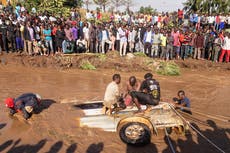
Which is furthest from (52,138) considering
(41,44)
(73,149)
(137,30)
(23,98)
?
(137,30)

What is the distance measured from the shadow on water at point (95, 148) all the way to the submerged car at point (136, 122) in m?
0.49

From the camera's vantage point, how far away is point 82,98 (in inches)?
421

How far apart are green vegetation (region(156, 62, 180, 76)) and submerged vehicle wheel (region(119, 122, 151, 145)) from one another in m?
7.50

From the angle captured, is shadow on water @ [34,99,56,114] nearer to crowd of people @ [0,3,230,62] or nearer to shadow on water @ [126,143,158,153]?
shadow on water @ [126,143,158,153]

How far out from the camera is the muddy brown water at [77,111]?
730 cm

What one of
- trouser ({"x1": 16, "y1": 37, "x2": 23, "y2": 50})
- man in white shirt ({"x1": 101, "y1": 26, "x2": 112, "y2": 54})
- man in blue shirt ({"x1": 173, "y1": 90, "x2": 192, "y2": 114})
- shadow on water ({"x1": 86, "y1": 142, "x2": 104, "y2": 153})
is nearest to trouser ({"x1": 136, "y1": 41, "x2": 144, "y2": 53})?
man in white shirt ({"x1": 101, "y1": 26, "x2": 112, "y2": 54})

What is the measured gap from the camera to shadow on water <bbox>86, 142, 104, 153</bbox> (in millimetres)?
7082

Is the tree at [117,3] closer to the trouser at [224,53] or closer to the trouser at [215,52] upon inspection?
the trouser at [215,52]

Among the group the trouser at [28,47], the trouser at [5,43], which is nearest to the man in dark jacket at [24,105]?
the trouser at [28,47]

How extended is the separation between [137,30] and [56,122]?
343 inches

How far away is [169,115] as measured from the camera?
24.7ft

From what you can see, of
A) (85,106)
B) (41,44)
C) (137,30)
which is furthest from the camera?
(137,30)

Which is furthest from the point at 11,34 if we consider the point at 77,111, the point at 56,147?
the point at 56,147

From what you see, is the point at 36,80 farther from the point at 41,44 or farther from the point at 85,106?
the point at 85,106
